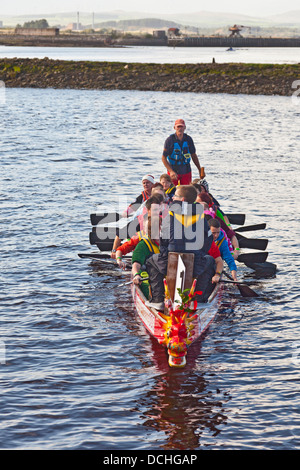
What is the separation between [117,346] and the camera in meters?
12.3

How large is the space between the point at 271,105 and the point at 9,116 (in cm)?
2582

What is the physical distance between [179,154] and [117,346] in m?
7.76

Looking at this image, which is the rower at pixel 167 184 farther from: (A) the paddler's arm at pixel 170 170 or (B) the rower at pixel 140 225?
(A) the paddler's arm at pixel 170 170

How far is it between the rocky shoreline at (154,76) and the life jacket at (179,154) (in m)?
60.2

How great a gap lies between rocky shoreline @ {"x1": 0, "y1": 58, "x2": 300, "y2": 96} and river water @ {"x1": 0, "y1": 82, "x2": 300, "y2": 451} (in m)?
50.2

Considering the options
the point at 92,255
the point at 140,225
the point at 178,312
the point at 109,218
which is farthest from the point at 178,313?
the point at 109,218

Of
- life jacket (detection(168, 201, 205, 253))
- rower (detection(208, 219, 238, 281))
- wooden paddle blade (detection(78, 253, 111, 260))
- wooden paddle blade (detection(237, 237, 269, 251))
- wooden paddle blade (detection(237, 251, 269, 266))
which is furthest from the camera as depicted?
wooden paddle blade (detection(237, 237, 269, 251))

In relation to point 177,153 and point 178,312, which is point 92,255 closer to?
point 177,153

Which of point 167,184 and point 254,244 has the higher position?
point 167,184

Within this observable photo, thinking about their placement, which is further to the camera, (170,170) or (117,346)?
(170,170)

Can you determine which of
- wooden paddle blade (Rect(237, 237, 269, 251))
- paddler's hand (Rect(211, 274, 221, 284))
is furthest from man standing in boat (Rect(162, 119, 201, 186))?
paddler's hand (Rect(211, 274, 221, 284))

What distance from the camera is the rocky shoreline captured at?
7838cm

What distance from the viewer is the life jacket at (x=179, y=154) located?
61.0ft

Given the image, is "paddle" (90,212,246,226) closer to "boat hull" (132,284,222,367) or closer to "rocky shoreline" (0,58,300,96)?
"boat hull" (132,284,222,367)
